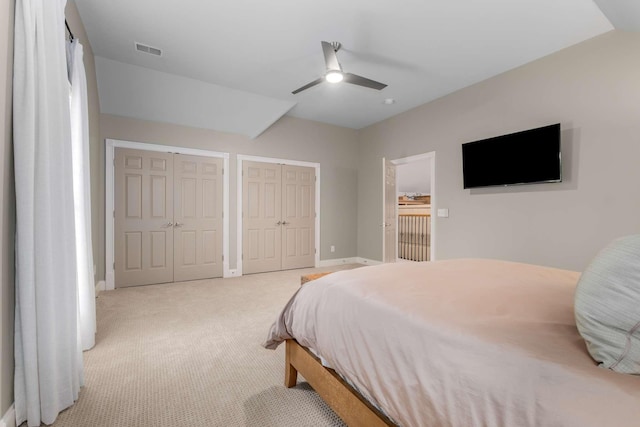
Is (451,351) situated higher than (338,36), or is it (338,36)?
(338,36)

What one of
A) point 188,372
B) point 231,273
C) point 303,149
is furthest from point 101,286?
point 303,149

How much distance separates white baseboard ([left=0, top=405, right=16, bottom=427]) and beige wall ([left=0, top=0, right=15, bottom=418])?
2 cm

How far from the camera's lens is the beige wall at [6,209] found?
1.28 metres

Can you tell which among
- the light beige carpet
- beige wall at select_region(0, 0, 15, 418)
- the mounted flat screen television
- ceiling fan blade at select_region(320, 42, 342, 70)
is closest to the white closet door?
the light beige carpet

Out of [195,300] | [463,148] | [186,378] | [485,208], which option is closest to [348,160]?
[463,148]

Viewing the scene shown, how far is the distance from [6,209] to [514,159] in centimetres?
444

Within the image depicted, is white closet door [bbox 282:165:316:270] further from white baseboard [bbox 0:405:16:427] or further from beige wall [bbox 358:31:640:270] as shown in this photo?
white baseboard [bbox 0:405:16:427]

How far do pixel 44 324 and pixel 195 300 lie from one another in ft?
7.25

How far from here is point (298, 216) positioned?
220 inches

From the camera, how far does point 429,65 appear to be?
353 cm

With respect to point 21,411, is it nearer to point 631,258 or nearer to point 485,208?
point 631,258

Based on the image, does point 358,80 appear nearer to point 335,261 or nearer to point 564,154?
point 564,154

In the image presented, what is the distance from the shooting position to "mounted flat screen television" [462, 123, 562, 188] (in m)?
3.20

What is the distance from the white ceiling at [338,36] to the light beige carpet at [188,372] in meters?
2.90
